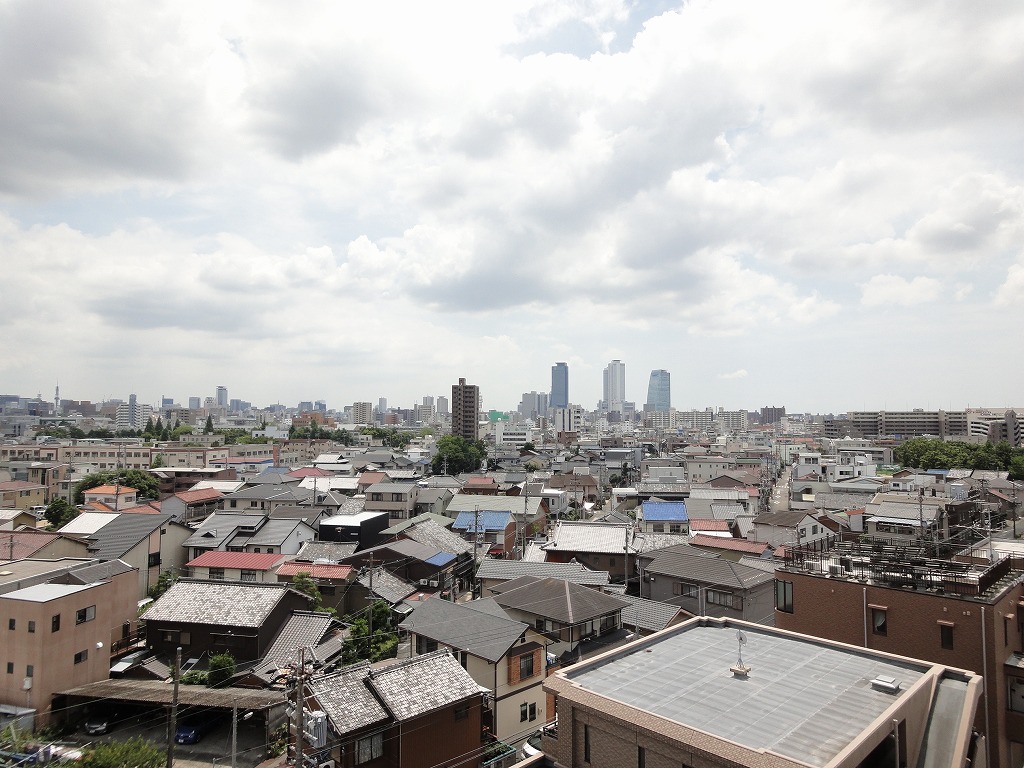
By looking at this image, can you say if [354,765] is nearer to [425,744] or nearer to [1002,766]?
[425,744]

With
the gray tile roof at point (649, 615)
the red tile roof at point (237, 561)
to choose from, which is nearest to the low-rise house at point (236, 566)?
the red tile roof at point (237, 561)

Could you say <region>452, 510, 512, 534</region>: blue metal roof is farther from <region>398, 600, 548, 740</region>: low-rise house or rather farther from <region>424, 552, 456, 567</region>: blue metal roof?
<region>398, 600, 548, 740</region>: low-rise house

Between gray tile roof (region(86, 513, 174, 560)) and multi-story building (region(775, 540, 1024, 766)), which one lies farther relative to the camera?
gray tile roof (region(86, 513, 174, 560))

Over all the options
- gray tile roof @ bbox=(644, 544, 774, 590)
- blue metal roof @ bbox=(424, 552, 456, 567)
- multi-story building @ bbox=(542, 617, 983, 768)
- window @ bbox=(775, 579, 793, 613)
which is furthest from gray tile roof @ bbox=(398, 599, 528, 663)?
gray tile roof @ bbox=(644, 544, 774, 590)

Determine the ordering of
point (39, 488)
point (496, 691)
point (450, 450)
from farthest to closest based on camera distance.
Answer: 1. point (450, 450)
2. point (39, 488)
3. point (496, 691)

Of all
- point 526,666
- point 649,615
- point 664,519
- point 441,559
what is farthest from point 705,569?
point 664,519

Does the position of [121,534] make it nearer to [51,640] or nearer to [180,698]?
[51,640]

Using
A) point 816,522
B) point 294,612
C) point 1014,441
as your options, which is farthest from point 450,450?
point 1014,441
